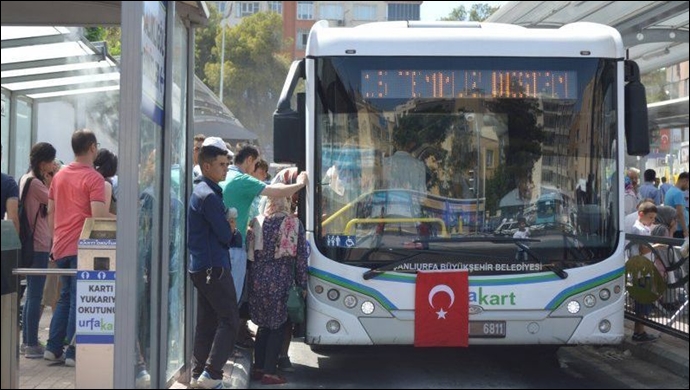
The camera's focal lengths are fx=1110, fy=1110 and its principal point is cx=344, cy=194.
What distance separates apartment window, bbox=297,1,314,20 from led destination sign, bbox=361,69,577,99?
9803 centimetres

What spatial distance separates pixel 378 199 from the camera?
9.45 m

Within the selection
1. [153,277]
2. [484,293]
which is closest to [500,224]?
[484,293]

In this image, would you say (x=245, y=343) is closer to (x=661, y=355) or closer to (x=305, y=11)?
(x=661, y=355)

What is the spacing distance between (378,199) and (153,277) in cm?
265

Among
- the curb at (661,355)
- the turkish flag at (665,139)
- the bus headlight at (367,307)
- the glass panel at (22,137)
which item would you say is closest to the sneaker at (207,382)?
the bus headlight at (367,307)

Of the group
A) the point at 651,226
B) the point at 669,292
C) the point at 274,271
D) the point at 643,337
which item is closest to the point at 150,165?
the point at 274,271

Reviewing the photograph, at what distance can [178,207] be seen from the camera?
28.3 feet

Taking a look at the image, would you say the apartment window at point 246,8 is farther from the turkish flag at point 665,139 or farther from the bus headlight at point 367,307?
the bus headlight at point 367,307

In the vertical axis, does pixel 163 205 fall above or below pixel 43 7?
below

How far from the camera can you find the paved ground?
28.0ft

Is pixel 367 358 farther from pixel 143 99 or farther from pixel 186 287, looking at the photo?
pixel 143 99

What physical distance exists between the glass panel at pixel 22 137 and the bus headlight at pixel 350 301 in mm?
7336

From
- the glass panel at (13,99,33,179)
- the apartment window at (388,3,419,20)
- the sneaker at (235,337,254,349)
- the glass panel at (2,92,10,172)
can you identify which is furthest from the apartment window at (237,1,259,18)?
the sneaker at (235,337,254,349)

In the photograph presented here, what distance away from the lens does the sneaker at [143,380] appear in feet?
22.8
